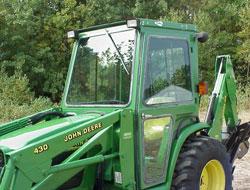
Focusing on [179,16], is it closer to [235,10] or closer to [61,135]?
[235,10]

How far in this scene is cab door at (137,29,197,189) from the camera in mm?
4770

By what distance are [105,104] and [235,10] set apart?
20.6 metres

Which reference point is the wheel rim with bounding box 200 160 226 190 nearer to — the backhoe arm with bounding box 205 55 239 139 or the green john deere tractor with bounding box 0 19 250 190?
the green john deere tractor with bounding box 0 19 250 190

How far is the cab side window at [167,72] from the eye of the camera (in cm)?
486

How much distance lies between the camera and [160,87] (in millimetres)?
5012

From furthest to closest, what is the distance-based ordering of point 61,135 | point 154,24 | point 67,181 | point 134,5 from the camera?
point 134,5 → point 154,24 → point 67,181 → point 61,135

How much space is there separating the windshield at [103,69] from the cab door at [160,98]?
0.71 ft

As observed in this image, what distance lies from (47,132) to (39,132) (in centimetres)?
10

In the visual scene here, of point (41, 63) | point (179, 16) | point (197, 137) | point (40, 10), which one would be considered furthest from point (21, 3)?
point (197, 137)

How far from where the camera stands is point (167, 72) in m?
5.14

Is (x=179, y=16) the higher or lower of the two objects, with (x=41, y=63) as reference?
higher

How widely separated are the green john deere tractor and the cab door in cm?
1

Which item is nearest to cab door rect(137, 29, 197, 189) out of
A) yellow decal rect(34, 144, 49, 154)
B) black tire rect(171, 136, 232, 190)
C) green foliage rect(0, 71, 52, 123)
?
black tire rect(171, 136, 232, 190)

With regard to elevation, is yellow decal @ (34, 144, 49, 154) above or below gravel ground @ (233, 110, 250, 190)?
above
